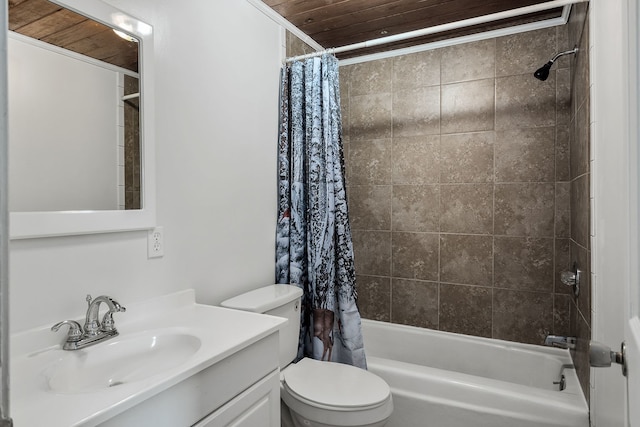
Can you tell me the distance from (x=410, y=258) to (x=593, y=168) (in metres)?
1.35

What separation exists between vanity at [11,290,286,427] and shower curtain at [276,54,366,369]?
70 cm

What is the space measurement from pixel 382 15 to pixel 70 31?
5.43ft

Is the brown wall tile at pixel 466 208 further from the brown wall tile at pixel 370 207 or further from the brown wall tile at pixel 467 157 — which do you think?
the brown wall tile at pixel 370 207

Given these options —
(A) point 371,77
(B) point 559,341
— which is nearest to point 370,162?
(A) point 371,77

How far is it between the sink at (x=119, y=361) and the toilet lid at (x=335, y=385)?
600 mm

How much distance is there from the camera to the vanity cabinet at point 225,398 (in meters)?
0.89

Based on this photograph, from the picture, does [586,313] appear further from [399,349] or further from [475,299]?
[399,349]

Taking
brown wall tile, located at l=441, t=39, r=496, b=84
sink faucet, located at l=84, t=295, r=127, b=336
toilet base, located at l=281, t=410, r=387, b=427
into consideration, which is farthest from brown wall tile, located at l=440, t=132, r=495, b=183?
sink faucet, located at l=84, t=295, r=127, b=336

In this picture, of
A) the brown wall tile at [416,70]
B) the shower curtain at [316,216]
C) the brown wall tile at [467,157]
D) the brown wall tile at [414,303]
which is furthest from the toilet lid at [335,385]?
the brown wall tile at [416,70]

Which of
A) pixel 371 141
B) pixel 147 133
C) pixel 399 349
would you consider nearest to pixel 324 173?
pixel 371 141

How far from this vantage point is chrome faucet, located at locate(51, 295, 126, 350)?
1119mm

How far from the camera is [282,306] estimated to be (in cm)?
181

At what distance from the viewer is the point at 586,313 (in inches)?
60.6

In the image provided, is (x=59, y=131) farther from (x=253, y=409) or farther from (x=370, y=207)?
(x=370, y=207)
